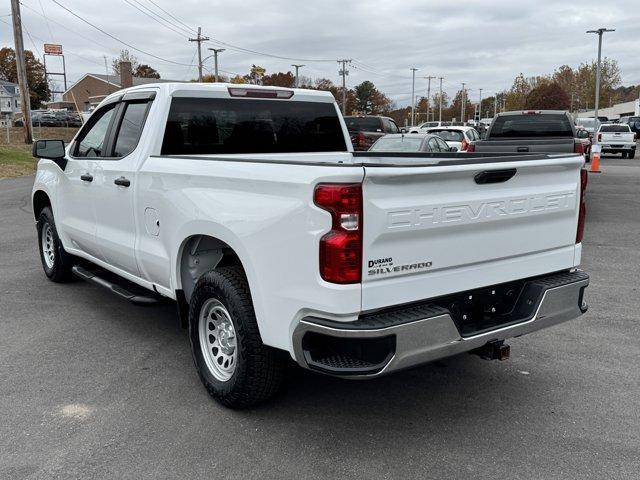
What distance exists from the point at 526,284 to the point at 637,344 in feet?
6.18

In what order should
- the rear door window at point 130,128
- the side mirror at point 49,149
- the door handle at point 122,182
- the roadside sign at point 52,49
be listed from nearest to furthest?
the door handle at point 122,182 → the rear door window at point 130,128 → the side mirror at point 49,149 → the roadside sign at point 52,49

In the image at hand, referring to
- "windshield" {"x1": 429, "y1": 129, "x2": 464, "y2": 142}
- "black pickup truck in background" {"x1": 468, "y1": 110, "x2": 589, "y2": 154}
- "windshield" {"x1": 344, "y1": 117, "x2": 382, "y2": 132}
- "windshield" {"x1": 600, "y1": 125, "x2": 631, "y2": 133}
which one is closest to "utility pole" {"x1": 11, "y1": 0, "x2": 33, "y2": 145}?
"windshield" {"x1": 344, "y1": 117, "x2": 382, "y2": 132}

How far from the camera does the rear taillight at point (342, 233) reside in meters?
2.94

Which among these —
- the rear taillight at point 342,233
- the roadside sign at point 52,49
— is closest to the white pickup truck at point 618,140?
the rear taillight at point 342,233

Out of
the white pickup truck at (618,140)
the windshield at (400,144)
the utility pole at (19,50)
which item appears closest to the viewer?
the windshield at (400,144)

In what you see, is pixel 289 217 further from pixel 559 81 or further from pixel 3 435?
pixel 559 81

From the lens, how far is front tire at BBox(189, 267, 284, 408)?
3537 mm

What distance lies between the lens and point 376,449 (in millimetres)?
3414

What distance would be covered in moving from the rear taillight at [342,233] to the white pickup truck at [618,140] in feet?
98.1

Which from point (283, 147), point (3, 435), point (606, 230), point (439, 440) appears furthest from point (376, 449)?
point (606, 230)

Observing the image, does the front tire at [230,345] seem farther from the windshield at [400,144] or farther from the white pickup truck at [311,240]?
the windshield at [400,144]

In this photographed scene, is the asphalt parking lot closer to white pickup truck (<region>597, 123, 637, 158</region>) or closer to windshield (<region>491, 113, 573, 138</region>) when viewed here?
windshield (<region>491, 113, 573, 138</region>)

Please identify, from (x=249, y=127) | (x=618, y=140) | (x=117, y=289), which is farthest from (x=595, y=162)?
(x=117, y=289)

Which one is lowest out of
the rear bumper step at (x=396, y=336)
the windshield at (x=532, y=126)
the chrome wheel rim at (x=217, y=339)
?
the chrome wheel rim at (x=217, y=339)
